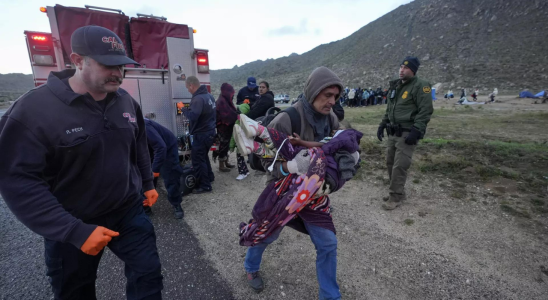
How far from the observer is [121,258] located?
1923 millimetres

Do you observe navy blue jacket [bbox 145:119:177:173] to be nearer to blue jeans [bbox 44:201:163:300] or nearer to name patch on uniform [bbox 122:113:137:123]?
name patch on uniform [bbox 122:113:137:123]

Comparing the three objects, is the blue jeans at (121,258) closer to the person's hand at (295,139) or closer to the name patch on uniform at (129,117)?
the name patch on uniform at (129,117)

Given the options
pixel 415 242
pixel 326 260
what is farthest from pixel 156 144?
pixel 415 242

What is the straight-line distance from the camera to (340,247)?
328 cm

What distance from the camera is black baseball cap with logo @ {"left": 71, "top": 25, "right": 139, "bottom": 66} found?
1669 millimetres

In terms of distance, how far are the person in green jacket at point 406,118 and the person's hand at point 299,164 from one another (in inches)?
108

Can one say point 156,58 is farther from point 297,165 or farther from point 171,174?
point 297,165

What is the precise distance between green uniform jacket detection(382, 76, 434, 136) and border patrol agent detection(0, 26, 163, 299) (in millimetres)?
3892

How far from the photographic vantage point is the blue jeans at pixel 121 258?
5.78 feet

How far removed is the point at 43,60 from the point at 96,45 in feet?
13.7

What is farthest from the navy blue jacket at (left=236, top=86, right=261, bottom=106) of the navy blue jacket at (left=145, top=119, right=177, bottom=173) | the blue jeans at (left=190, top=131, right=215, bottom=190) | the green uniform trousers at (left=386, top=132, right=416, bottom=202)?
the green uniform trousers at (left=386, top=132, right=416, bottom=202)

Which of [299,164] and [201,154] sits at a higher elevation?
[299,164]

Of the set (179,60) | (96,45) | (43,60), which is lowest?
(96,45)

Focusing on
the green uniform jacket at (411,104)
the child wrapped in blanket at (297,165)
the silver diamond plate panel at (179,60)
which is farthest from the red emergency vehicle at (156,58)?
the child wrapped in blanket at (297,165)
